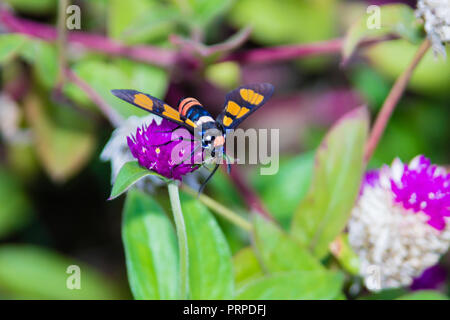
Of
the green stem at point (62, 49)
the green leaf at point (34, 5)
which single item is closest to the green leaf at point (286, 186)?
the green stem at point (62, 49)

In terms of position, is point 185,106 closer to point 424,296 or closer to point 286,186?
point 424,296

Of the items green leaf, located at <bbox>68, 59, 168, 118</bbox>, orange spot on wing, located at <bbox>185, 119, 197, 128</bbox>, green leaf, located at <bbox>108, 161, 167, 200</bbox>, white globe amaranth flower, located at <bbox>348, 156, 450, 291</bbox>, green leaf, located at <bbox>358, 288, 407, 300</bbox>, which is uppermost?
green leaf, located at <bbox>68, 59, 168, 118</bbox>

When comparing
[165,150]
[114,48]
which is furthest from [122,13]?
[165,150]

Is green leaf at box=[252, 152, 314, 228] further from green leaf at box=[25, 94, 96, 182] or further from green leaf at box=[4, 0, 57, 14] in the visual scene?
green leaf at box=[4, 0, 57, 14]

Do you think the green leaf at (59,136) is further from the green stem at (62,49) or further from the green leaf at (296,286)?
the green leaf at (296,286)

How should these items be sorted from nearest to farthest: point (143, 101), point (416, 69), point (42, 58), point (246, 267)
Answer: point (143, 101) → point (246, 267) → point (42, 58) → point (416, 69)

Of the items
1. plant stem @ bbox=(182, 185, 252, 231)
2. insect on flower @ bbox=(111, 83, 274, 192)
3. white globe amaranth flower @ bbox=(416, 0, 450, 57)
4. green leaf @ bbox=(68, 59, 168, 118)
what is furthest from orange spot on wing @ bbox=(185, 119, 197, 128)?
white globe amaranth flower @ bbox=(416, 0, 450, 57)
